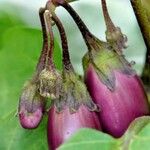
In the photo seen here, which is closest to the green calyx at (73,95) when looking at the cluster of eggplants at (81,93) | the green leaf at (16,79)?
Answer: the cluster of eggplants at (81,93)

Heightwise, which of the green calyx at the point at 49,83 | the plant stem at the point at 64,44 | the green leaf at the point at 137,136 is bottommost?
the green leaf at the point at 137,136

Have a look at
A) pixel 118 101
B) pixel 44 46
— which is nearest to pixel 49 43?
pixel 44 46

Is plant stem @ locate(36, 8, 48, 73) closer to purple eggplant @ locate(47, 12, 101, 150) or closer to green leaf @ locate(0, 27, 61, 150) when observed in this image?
purple eggplant @ locate(47, 12, 101, 150)

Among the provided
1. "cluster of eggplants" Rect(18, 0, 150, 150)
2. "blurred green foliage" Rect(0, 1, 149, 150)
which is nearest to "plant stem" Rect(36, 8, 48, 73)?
"cluster of eggplants" Rect(18, 0, 150, 150)

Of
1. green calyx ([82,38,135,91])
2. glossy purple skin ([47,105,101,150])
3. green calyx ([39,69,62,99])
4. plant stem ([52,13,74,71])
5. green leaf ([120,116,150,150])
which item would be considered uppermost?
plant stem ([52,13,74,71])

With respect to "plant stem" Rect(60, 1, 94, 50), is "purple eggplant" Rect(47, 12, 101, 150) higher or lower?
lower

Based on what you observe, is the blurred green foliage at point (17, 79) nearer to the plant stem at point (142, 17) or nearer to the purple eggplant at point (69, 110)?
the purple eggplant at point (69, 110)

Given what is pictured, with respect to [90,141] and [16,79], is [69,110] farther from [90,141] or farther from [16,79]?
[16,79]

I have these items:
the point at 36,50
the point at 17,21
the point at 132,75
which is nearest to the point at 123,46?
the point at 132,75
